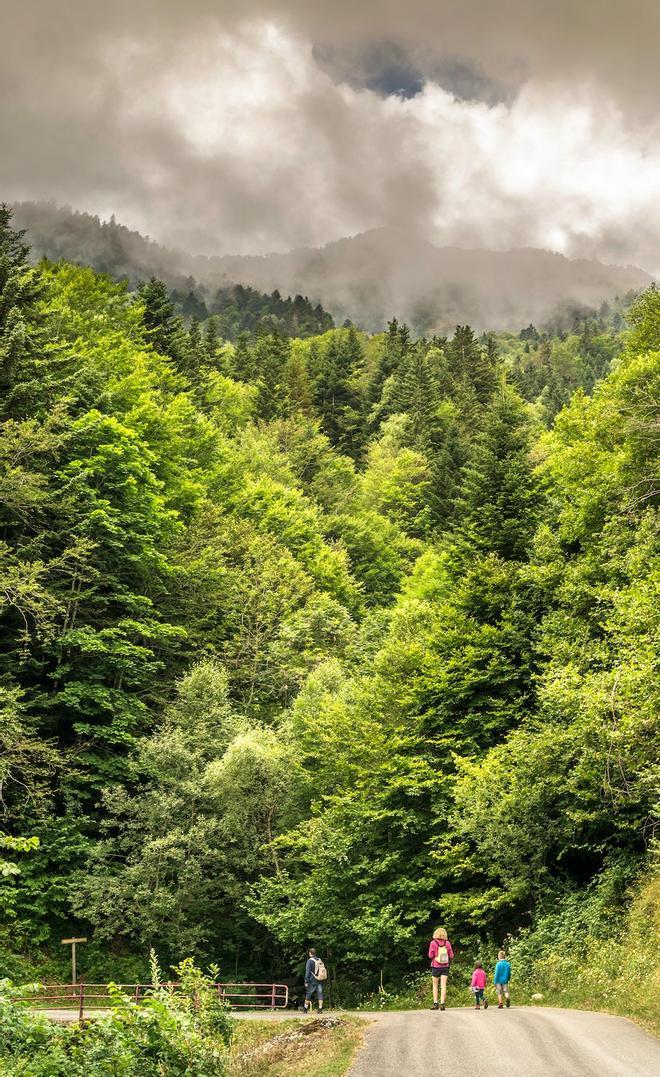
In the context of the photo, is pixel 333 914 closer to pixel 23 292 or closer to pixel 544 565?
pixel 544 565

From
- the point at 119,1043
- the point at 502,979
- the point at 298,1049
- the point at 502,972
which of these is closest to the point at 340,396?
the point at 502,972

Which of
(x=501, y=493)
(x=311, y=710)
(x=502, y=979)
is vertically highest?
(x=501, y=493)

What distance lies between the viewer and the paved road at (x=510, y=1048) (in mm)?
11828

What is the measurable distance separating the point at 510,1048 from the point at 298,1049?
14.3 feet

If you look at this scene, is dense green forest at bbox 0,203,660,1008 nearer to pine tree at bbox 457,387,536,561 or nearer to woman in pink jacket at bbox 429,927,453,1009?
pine tree at bbox 457,387,536,561

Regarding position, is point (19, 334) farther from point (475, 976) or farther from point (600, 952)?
point (600, 952)

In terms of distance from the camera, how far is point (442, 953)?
1934 cm

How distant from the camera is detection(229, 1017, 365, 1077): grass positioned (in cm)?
1345

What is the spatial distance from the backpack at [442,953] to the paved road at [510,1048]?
2.47m

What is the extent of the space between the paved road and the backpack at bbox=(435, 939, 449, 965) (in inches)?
97.4

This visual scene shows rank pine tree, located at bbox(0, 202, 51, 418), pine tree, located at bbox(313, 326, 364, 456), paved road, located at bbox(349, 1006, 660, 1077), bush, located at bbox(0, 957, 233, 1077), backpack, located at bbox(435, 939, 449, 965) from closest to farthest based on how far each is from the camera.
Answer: paved road, located at bbox(349, 1006, 660, 1077) → bush, located at bbox(0, 957, 233, 1077) → backpack, located at bbox(435, 939, 449, 965) → pine tree, located at bbox(0, 202, 51, 418) → pine tree, located at bbox(313, 326, 364, 456)

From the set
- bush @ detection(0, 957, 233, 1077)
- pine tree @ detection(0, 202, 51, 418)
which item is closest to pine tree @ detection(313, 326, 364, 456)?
pine tree @ detection(0, 202, 51, 418)

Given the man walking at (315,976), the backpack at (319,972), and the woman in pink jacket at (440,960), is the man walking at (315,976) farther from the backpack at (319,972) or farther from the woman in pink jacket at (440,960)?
the woman in pink jacket at (440,960)

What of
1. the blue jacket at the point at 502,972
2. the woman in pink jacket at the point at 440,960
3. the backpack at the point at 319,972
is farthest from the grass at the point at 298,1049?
the blue jacket at the point at 502,972
